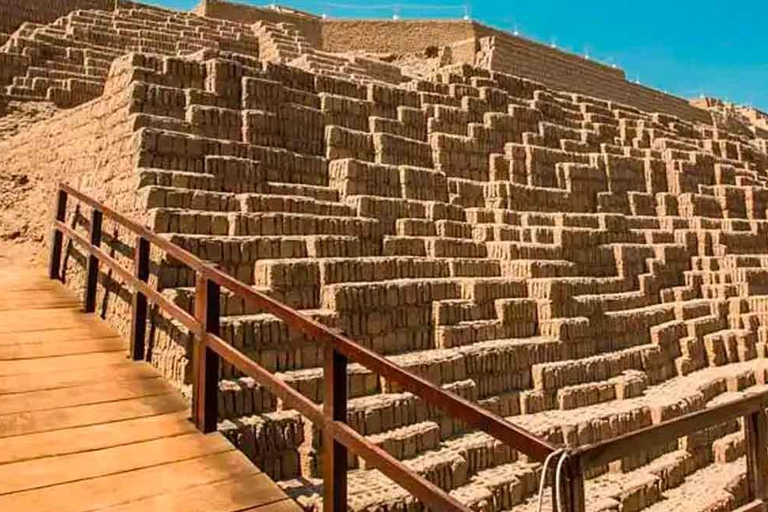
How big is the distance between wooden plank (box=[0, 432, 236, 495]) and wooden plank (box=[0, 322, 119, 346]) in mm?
1786

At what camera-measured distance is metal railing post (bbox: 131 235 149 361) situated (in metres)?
4.44

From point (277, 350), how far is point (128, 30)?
1287 cm

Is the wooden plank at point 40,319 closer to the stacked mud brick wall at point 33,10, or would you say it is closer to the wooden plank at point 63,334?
the wooden plank at point 63,334

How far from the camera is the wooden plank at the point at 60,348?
170 inches

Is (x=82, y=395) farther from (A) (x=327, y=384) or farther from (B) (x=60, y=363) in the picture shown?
(A) (x=327, y=384)

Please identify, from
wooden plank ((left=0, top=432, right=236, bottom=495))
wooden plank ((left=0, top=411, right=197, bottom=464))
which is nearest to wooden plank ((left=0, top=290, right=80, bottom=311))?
wooden plank ((left=0, top=411, right=197, bottom=464))

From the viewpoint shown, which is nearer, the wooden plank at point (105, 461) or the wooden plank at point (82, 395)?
the wooden plank at point (105, 461)

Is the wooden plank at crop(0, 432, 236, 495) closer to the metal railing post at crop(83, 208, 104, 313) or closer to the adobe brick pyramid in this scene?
the adobe brick pyramid

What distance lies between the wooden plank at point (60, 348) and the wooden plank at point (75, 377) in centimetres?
34

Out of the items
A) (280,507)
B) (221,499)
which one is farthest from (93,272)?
(280,507)

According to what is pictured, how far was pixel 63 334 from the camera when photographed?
15.6ft

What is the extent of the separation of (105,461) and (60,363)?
1425 mm

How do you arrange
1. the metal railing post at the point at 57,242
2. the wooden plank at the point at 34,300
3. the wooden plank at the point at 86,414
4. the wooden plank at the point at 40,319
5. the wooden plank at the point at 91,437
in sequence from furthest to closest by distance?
the metal railing post at the point at 57,242 < the wooden plank at the point at 34,300 < the wooden plank at the point at 40,319 < the wooden plank at the point at 86,414 < the wooden plank at the point at 91,437

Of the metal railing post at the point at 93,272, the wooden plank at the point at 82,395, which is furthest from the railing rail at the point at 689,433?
the metal railing post at the point at 93,272
